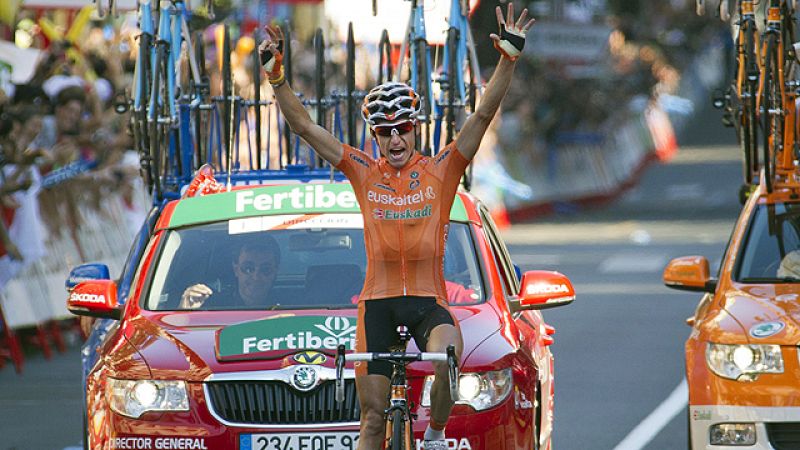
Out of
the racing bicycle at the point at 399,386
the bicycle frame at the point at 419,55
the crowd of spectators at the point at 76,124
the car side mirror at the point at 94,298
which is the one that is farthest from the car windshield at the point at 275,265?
the crowd of spectators at the point at 76,124

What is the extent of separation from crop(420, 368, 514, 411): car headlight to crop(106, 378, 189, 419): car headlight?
100cm

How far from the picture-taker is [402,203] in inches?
309

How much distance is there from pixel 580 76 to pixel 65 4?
26.6 meters

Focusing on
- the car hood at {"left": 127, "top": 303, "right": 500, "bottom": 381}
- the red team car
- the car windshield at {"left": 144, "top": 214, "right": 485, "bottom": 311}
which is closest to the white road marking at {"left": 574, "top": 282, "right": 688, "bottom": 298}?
the red team car

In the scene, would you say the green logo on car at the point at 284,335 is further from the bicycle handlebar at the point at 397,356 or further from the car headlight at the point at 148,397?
the bicycle handlebar at the point at 397,356

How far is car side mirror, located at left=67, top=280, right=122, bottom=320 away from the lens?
9.09 metres

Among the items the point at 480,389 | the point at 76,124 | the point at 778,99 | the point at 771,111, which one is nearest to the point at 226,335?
the point at 480,389

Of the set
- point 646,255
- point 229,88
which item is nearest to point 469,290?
point 229,88

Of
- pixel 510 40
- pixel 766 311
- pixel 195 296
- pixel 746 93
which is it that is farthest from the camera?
pixel 746 93

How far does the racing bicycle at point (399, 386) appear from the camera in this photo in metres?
7.27

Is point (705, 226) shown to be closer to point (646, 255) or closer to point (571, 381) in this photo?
point (646, 255)

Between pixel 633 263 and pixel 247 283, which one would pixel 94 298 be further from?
pixel 633 263

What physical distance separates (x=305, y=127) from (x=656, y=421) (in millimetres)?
5741

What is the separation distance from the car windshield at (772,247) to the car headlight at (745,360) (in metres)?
0.78
